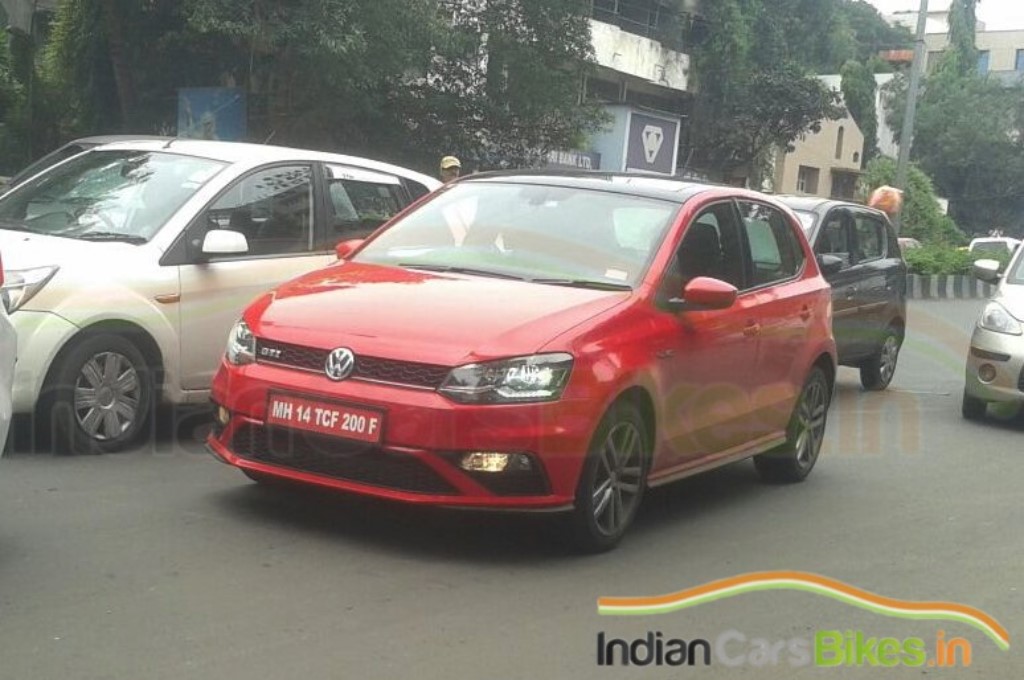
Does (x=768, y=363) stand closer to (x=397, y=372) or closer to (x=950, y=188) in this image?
(x=397, y=372)

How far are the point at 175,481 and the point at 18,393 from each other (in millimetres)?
931

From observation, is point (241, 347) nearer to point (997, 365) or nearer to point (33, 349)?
point (33, 349)

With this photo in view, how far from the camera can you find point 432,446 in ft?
17.1

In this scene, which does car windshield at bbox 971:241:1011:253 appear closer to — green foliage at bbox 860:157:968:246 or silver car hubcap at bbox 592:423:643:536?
green foliage at bbox 860:157:968:246

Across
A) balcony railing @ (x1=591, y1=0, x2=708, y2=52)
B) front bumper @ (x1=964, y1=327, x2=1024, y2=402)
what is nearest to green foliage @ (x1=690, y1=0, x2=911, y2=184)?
balcony railing @ (x1=591, y1=0, x2=708, y2=52)

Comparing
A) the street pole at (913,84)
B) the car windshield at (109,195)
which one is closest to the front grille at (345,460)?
the car windshield at (109,195)

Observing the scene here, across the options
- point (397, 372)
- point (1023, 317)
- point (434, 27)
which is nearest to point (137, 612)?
point (397, 372)

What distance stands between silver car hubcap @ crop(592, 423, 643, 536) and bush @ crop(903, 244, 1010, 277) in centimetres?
2358

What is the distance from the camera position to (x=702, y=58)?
40.7 meters

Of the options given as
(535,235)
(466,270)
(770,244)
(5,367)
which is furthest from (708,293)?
(5,367)

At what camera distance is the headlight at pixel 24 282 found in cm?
672

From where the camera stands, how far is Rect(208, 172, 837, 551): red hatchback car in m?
5.29

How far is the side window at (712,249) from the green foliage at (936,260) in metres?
22.2

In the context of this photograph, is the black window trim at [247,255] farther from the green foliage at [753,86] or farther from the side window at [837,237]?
the green foliage at [753,86]
